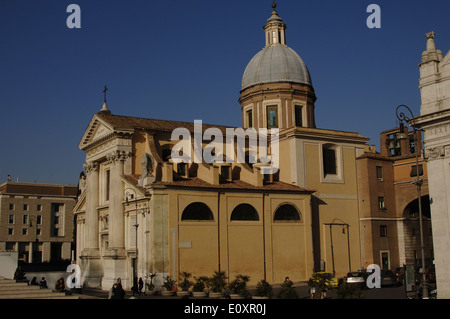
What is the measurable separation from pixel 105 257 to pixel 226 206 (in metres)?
8.71

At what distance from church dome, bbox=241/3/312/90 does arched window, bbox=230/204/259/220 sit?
14439 millimetres

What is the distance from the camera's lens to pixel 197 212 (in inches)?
1319

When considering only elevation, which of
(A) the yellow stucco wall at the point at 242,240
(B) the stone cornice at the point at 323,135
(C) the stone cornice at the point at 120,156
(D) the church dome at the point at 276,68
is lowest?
(A) the yellow stucco wall at the point at 242,240

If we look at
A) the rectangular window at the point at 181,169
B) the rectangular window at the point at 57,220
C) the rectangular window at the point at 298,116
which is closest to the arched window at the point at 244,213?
the rectangular window at the point at 181,169

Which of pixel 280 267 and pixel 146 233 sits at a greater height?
pixel 146 233

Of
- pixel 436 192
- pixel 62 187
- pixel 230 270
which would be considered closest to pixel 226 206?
pixel 230 270

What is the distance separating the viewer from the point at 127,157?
36781 millimetres

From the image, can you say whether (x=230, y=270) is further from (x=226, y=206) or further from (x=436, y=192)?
(x=436, y=192)

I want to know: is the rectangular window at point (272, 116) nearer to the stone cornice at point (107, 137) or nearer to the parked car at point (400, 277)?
the stone cornice at point (107, 137)

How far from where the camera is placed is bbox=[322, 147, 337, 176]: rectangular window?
41275mm

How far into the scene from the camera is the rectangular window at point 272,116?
44844 mm

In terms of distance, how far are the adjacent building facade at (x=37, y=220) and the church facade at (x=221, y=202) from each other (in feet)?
114

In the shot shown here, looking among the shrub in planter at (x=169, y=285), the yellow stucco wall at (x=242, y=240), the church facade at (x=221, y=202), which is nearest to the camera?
the shrub in planter at (x=169, y=285)

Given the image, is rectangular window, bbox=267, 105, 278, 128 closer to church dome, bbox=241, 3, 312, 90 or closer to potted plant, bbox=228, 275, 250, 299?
church dome, bbox=241, 3, 312, 90
